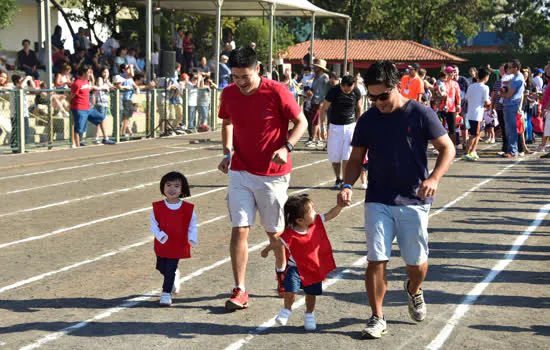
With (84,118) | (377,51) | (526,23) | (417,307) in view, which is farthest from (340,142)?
(526,23)

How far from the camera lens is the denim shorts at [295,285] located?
241 inches

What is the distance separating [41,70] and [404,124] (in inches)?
858

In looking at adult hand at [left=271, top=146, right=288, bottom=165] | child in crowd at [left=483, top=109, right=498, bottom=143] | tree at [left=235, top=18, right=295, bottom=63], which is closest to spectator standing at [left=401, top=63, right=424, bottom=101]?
child in crowd at [left=483, top=109, right=498, bottom=143]

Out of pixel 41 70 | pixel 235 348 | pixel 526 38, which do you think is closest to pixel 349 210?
pixel 235 348

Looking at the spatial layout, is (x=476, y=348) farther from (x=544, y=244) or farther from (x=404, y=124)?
(x=544, y=244)

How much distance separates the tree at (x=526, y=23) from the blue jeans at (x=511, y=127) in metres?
70.5

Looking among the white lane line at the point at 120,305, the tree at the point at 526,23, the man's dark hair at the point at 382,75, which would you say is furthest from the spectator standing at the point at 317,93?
the tree at the point at 526,23

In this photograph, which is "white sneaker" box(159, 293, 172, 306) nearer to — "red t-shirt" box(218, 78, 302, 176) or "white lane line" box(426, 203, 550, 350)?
"red t-shirt" box(218, 78, 302, 176)

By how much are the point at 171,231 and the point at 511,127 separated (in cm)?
1361

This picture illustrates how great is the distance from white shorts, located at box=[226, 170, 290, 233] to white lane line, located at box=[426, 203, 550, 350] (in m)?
1.54

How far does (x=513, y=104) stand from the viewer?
60.7ft

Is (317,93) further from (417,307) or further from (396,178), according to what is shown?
(396,178)

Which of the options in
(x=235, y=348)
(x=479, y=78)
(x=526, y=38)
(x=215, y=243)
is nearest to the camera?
(x=235, y=348)

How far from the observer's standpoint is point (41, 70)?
2573 cm
